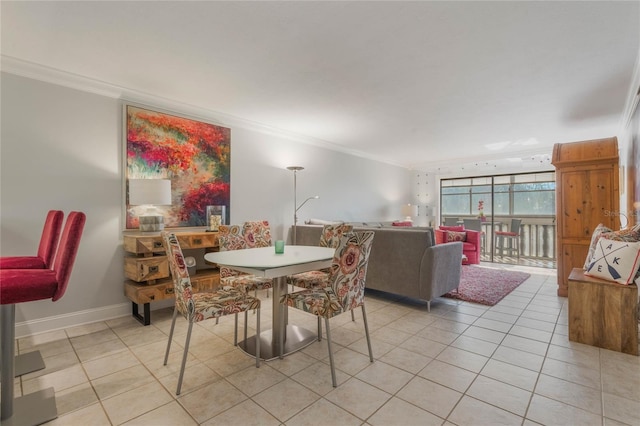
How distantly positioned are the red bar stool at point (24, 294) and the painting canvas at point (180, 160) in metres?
1.73

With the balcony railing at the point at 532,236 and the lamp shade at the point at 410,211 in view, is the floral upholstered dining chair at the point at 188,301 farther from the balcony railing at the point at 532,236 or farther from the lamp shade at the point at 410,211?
the balcony railing at the point at 532,236

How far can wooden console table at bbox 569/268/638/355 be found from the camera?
2266mm

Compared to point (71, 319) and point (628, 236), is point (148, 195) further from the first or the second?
point (628, 236)

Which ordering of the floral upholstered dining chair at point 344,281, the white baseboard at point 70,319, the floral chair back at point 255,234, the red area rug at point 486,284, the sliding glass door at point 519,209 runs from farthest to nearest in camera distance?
the sliding glass door at point 519,209 < the red area rug at point 486,284 < the floral chair back at point 255,234 < the white baseboard at point 70,319 < the floral upholstered dining chair at point 344,281

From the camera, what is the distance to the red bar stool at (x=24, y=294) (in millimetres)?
1431

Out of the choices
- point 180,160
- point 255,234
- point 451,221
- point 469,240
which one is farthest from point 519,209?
point 180,160

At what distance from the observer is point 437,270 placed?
10.6ft

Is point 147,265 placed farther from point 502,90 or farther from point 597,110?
point 597,110

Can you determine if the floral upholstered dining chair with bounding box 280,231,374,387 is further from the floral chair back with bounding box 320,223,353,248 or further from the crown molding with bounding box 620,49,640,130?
the crown molding with bounding box 620,49,640,130

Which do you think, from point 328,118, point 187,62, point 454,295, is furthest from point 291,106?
point 454,295

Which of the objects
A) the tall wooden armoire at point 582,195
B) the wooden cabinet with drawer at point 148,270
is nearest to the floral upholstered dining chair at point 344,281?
the wooden cabinet with drawer at point 148,270

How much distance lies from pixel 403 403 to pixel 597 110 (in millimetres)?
4253

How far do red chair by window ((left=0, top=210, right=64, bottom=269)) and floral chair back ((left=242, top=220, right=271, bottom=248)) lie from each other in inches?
57.7

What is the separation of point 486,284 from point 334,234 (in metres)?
2.69
